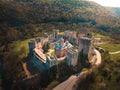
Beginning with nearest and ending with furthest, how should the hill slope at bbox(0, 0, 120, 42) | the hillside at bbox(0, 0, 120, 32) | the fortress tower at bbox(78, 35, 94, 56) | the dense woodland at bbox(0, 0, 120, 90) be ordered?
the fortress tower at bbox(78, 35, 94, 56), the dense woodland at bbox(0, 0, 120, 90), the hill slope at bbox(0, 0, 120, 42), the hillside at bbox(0, 0, 120, 32)

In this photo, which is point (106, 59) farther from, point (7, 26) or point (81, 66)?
point (7, 26)

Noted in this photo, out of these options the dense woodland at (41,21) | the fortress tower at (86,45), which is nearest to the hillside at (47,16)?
the dense woodland at (41,21)

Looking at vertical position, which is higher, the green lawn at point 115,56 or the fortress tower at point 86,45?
the fortress tower at point 86,45

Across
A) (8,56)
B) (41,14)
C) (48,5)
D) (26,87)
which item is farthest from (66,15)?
(26,87)

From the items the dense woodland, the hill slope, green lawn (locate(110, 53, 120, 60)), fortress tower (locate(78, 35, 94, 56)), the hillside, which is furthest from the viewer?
the hillside

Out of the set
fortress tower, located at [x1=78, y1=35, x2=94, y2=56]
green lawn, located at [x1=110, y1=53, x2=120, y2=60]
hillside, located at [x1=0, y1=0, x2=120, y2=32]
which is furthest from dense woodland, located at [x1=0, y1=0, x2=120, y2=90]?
green lawn, located at [x1=110, y1=53, x2=120, y2=60]

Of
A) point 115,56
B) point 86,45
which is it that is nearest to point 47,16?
point 115,56

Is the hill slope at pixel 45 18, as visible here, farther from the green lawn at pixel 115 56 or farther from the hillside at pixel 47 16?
the green lawn at pixel 115 56

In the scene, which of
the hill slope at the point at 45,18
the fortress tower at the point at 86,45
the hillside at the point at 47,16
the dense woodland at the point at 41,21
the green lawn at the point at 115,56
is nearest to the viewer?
the fortress tower at the point at 86,45

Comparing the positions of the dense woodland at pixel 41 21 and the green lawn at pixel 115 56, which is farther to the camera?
the dense woodland at pixel 41 21

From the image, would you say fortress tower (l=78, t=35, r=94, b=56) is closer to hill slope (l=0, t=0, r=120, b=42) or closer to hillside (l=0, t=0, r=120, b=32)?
hill slope (l=0, t=0, r=120, b=42)

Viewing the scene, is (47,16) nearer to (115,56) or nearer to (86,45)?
(115,56)
